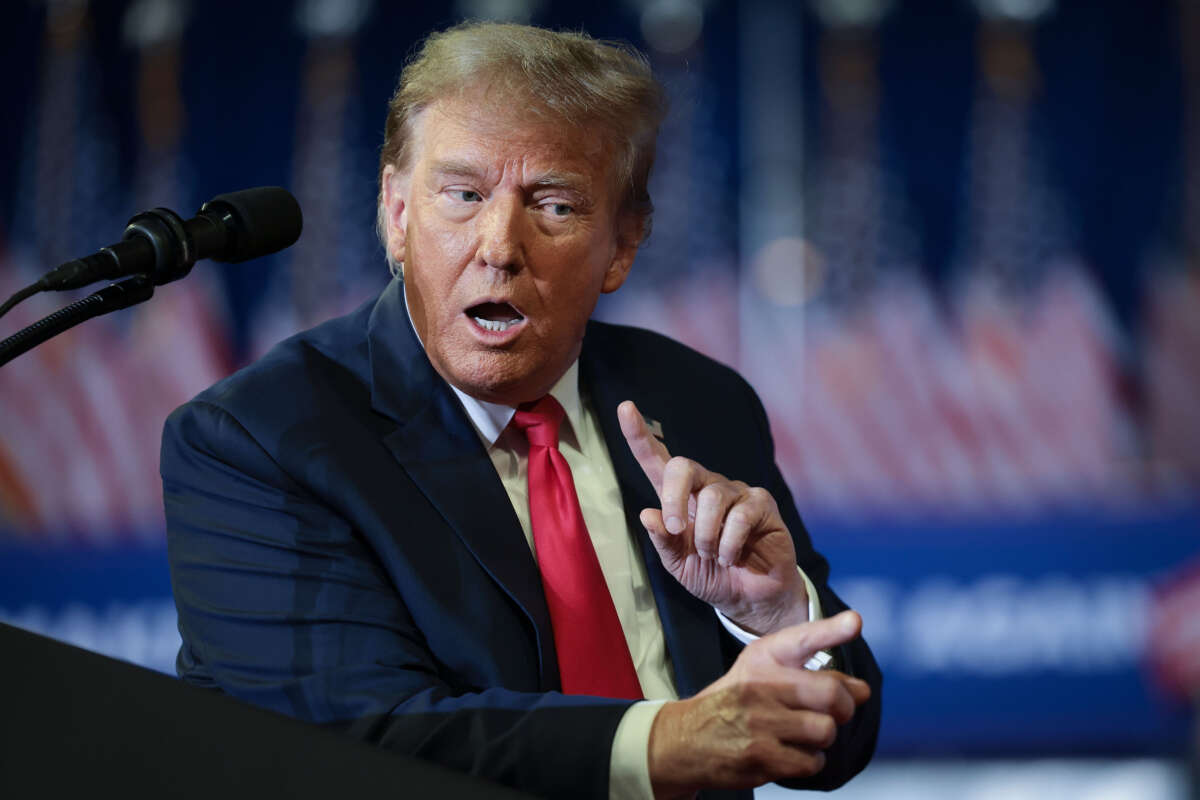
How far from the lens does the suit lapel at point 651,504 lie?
1375 mm

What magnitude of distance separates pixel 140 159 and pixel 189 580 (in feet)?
8.76

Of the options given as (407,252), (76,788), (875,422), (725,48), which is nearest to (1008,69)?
(725,48)

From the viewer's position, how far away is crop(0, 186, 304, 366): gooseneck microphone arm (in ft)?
3.03

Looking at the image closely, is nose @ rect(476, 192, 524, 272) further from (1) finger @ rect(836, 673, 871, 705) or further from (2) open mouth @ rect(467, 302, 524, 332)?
(1) finger @ rect(836, 673, 871, 705)

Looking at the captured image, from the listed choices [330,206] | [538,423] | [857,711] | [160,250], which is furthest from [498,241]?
[330,206]

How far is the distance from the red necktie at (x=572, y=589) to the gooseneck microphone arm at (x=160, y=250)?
17.4 inches

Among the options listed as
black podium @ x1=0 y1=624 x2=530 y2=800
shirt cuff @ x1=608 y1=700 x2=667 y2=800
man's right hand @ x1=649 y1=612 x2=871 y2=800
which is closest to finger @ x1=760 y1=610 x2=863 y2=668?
man's right hand @ x1=649 y1=612 x2=871 y2=800

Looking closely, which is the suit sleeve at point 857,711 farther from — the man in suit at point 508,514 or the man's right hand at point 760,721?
the man's right hand at point 760,721

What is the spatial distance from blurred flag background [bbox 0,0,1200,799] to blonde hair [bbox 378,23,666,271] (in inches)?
68.7

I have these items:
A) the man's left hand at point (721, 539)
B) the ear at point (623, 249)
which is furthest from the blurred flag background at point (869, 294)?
the man's left hand at point (721, 539)

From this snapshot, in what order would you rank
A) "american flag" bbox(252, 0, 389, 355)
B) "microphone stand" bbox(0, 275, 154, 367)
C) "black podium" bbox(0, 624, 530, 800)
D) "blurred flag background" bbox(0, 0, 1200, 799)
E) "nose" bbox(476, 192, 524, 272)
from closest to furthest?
"black podium" bbox(0, 624, 530, 800) < "microphone stand" bbox(0, 275, 154, 367) < "nose" bbox(476, 192, 524, 272) < "blurred flag background" bbox(0, 0, 1200, 799) < "american flag" bbox(252, 0, 389, 355)

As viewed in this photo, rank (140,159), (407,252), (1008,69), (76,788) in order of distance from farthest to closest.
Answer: (140,159) → (1008,69) → (407,252) → (76,788)

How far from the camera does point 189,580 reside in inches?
50.0

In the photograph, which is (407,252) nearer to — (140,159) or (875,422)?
(875,422)
